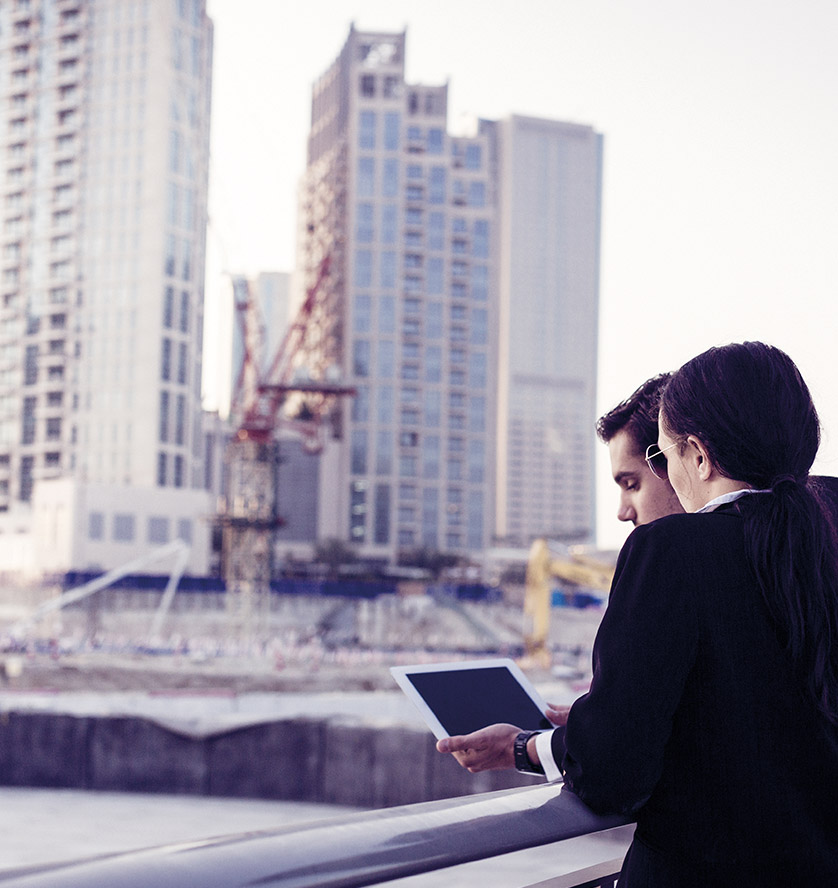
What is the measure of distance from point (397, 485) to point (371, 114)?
2639 centimetres

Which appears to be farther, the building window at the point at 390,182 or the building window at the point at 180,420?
the building window at the point at 390,182

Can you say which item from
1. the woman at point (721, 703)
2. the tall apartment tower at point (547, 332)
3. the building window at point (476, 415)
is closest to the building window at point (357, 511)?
the building window at point (476, 415)

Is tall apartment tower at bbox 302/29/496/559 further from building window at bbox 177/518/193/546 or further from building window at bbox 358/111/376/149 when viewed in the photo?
building window at bbox 177/518/193/546

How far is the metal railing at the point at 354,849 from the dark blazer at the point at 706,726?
88 millimetres

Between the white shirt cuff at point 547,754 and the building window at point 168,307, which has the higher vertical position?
the building window at point 168,307

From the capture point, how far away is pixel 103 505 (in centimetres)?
5241

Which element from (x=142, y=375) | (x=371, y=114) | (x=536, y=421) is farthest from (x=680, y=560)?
(x=536, y=421)

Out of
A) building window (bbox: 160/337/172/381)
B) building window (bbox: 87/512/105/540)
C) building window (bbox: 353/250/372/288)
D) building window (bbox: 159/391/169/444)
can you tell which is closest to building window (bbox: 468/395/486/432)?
building window (bbox: 353/250/372/288)

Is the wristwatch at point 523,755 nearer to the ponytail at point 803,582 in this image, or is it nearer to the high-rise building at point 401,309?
the ponytail at point 803,582

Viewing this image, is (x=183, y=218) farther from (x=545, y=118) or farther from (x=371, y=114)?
(x=545, y=118)

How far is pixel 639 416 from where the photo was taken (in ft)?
6.10

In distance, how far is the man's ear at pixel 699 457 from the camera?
4.25 ft

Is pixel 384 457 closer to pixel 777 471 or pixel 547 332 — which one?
pixel 547 332

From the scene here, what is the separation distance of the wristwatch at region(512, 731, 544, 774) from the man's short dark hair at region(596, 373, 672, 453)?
2.17 ft
